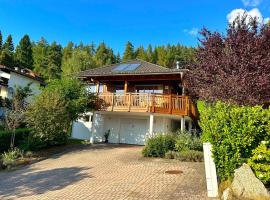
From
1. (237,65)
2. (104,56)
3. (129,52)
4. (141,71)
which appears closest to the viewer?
(237,65)

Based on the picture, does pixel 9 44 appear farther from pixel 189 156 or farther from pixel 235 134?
pixel 235 134

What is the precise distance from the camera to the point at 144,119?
25.4 metres

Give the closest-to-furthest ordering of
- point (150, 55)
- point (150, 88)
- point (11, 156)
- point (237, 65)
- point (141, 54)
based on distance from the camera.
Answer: point (237, 65)
point (11, 156)
point (150, 88)
point (141, 54)
point (150, 55)

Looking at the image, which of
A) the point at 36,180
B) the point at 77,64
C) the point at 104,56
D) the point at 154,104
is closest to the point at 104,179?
the point at 36,180

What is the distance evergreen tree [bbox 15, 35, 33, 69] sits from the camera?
212ft

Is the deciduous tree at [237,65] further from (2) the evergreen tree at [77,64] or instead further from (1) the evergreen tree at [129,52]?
(1) the evergreen tree at [129,52]

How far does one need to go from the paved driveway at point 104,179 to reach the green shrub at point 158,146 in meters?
0.79

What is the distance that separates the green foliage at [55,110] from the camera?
810 inches

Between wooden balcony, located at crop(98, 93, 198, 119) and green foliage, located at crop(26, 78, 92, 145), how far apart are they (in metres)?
2.62

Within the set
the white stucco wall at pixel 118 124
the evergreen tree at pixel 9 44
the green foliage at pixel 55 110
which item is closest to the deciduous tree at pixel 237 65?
the white stucco wall at pixel 118 124

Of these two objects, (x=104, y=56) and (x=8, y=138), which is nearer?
(x=8, y=138)

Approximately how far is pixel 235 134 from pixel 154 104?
1299 centimetres

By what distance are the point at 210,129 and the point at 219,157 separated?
0.94 meters

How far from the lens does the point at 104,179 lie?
529 inches
